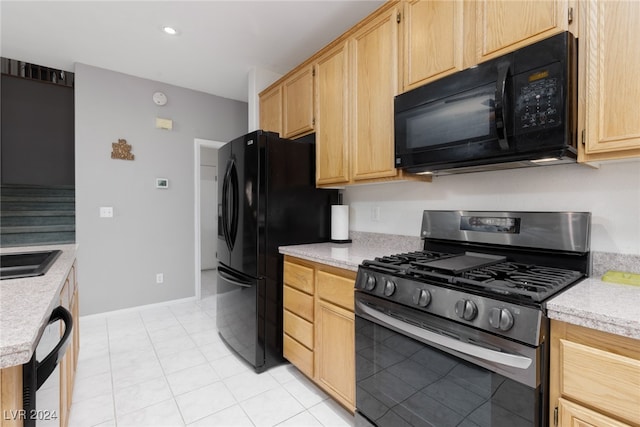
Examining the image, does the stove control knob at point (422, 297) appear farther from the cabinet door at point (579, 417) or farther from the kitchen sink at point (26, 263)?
the kitchen sink at point (26, 263)

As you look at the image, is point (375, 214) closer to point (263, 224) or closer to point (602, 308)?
point (263, 224)

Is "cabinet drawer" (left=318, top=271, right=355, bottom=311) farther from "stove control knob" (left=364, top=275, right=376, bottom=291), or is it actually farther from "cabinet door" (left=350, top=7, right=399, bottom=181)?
"cabinet door" (left=350, top=7, right=399, bottom=181)

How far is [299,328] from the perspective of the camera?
6.77ft

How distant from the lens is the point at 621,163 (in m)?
1.29

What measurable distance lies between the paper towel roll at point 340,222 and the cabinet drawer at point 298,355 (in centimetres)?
82

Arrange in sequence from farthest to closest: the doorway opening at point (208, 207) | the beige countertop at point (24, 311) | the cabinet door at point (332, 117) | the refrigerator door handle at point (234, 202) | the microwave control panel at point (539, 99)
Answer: the doorway opening at point (208, 207) < the refrigerator door handle at point (234, 202) < the cabinet door at point (332, 117) < the microwave control panel at point (539, 99) < the beige countertop at point (24, 311)

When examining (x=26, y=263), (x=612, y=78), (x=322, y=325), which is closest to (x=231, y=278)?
(x=322, y=325)

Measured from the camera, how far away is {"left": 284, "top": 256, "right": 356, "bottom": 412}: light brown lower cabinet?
5.50 ft

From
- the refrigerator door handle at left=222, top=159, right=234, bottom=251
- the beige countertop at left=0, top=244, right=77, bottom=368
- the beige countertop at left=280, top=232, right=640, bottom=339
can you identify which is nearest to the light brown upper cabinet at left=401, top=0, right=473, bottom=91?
the beige countertop at left=280, top=232, right=640, bottom=339

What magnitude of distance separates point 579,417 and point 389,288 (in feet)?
2.24

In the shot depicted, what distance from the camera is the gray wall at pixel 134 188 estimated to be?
3.18 m

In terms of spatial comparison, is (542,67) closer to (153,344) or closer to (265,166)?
(265,166)

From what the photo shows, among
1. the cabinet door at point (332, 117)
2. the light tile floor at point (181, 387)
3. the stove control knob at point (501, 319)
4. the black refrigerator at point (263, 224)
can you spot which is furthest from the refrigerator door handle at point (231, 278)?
the stove control knob at point (501, 319)

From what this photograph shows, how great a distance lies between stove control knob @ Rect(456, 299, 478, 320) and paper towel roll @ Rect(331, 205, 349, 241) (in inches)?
53.3
